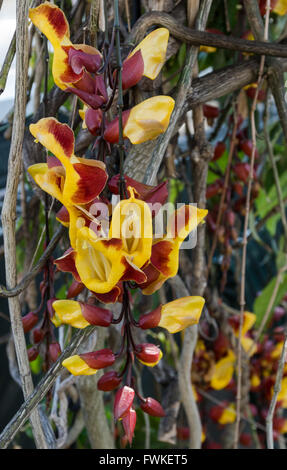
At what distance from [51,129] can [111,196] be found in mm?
86

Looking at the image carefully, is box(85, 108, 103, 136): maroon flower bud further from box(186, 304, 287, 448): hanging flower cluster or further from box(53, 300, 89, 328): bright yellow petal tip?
Result: box(186, 304, 287, 448): hanging flower cluster

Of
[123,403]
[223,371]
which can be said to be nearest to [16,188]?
[123,403]

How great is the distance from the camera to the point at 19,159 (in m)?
0.41

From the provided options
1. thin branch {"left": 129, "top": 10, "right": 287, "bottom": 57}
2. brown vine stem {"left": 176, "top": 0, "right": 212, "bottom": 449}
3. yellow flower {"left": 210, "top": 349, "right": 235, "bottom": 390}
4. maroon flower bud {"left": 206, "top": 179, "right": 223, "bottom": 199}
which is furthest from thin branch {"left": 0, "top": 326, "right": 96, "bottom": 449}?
yellow flower {"left": 210, "top": 349, "right": 235, "bottom": 390}

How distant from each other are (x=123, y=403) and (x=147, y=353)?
35mm

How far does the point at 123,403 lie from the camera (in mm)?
336

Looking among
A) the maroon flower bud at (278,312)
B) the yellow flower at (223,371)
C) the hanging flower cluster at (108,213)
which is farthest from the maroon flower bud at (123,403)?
the maroon flower bud at (278,312)

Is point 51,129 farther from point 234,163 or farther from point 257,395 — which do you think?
point 257,395

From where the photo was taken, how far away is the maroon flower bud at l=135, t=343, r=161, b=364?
1.14 ft

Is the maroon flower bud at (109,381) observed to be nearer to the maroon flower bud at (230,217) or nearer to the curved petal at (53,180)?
the curved petal at (53,180)

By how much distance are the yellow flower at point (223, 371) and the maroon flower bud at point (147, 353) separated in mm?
581

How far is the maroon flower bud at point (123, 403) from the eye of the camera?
334 millimetres

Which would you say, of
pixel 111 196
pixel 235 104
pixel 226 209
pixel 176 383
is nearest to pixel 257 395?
pixel 176 383

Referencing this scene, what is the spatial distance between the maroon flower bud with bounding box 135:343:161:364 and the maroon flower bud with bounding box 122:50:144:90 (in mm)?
176
